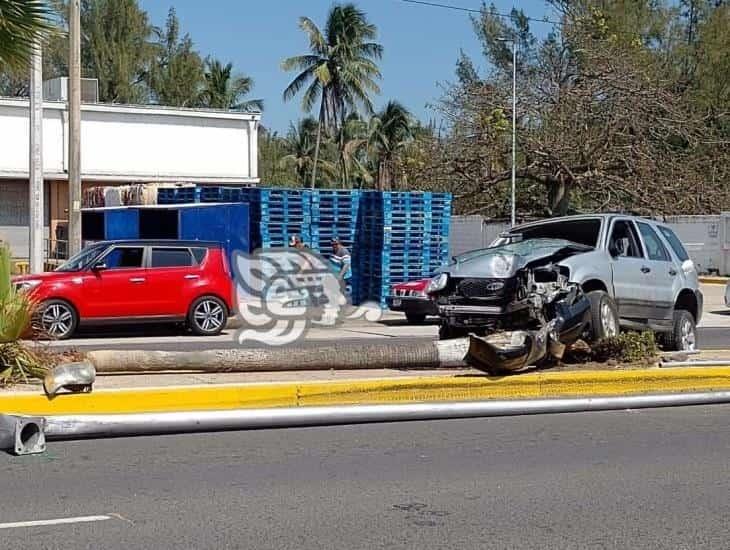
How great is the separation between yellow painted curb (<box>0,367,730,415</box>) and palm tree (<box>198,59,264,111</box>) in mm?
48517

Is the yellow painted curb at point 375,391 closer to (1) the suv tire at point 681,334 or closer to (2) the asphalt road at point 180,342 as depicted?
(1) the suv tire at point 681,334

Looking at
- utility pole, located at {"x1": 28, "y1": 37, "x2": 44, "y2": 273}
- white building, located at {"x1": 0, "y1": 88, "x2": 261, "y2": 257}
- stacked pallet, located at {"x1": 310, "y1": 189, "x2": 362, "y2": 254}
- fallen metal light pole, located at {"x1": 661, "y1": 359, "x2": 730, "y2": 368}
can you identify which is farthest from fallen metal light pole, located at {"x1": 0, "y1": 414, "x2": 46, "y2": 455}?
white building, located at {"x1": 0, "y1": 88, "x2": 261, "y2": 257}

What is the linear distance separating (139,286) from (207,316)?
4.47 feet

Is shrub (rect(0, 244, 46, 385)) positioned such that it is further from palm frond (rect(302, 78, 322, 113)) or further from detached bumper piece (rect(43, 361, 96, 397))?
palm frond (rect(302, 78, 322, 113))

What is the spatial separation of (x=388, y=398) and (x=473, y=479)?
250 cm

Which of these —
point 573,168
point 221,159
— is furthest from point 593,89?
point 221,159

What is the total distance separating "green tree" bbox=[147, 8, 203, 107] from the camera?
55.8m

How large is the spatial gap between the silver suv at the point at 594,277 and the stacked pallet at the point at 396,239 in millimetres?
9480

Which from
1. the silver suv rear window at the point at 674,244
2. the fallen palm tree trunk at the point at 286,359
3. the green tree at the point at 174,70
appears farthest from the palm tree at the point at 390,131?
the fallen palm tree trunk at the point at 286,359

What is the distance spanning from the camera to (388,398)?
10.4m

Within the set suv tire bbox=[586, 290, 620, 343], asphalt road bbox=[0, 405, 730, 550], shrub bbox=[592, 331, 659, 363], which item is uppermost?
suv tire bbox=[586, 290, 620, 343]

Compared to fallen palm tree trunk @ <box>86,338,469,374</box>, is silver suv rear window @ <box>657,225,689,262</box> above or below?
above

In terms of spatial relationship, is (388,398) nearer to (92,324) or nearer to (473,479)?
(473,479)

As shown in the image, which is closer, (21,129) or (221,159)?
(21,129)
